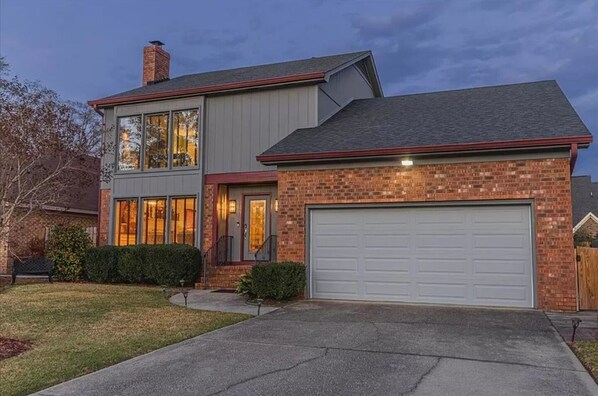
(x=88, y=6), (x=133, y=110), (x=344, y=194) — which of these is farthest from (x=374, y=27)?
(x=344, y=194)

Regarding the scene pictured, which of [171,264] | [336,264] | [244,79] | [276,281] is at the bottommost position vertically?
[276,281]

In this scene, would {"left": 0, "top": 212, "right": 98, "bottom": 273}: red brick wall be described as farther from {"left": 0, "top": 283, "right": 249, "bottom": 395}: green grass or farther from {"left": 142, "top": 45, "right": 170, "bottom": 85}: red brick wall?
{"left": 0, "top": 283, "right": 249, "bottom": 395}: green grass

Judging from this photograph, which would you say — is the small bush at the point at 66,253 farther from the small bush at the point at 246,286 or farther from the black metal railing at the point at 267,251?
the small bush at the point at 246,286

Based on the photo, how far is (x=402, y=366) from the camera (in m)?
5.54

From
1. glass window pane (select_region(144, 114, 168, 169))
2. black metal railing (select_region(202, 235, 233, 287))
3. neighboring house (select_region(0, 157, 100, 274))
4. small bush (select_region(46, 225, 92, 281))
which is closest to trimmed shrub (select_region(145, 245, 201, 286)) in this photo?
black metal railing (select_region(202, 235, 233, 287))

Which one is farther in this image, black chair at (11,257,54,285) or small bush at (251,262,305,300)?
black chair at (11,257,54,285)

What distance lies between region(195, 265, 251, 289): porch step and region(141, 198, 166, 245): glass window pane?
2.55 metres

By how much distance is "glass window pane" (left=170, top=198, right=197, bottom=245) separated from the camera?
1476 cm

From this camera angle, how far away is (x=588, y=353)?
19.5 feet

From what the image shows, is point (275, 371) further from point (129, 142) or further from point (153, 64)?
point (153, 64)

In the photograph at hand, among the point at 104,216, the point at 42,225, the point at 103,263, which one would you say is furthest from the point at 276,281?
the point at 42,225

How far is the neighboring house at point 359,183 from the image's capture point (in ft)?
31.2

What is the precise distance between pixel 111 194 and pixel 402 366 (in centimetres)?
1267

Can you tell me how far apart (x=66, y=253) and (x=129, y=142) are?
3.92 meters
